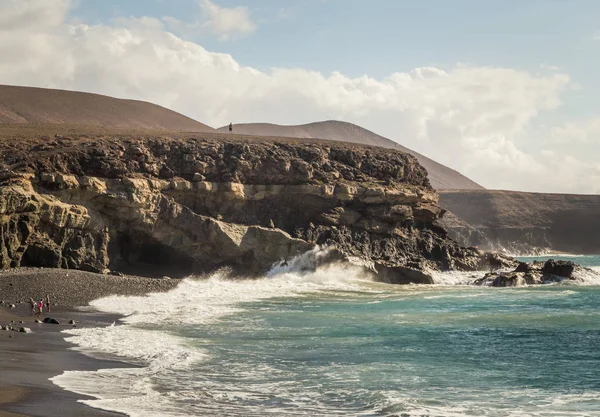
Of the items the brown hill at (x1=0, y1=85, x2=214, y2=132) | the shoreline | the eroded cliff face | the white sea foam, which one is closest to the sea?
the white sea foam

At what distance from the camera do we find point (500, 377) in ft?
59.3

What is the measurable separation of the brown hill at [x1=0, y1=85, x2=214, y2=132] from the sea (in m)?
55.4

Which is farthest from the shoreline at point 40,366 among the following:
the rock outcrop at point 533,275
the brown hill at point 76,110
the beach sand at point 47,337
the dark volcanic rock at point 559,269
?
the brown hill at point 76,110

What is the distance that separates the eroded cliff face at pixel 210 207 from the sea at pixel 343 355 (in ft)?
25.7

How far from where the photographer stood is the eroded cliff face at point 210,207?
42125 mm

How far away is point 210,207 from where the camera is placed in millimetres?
48469

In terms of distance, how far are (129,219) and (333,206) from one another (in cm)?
1492

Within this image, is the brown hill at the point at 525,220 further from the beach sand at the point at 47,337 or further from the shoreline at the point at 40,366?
the shoreline at the point at 40,366

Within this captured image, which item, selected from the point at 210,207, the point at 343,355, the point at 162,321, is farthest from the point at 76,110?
the point at 343,355

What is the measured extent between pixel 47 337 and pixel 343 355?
31.5 feet

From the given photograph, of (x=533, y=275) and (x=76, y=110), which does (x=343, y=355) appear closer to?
(x=533, y=275)

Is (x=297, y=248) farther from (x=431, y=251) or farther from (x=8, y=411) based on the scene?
(x=8, y=411)

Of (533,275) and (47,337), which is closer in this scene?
(47,337)

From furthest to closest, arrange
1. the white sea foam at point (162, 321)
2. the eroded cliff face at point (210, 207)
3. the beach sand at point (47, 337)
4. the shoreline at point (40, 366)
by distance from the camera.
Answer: the eroded cliff face at point (210, 207), the white sea foam at point (162, 321), the beach sand at point (47, 337), the shoreline at point (40, 366)
